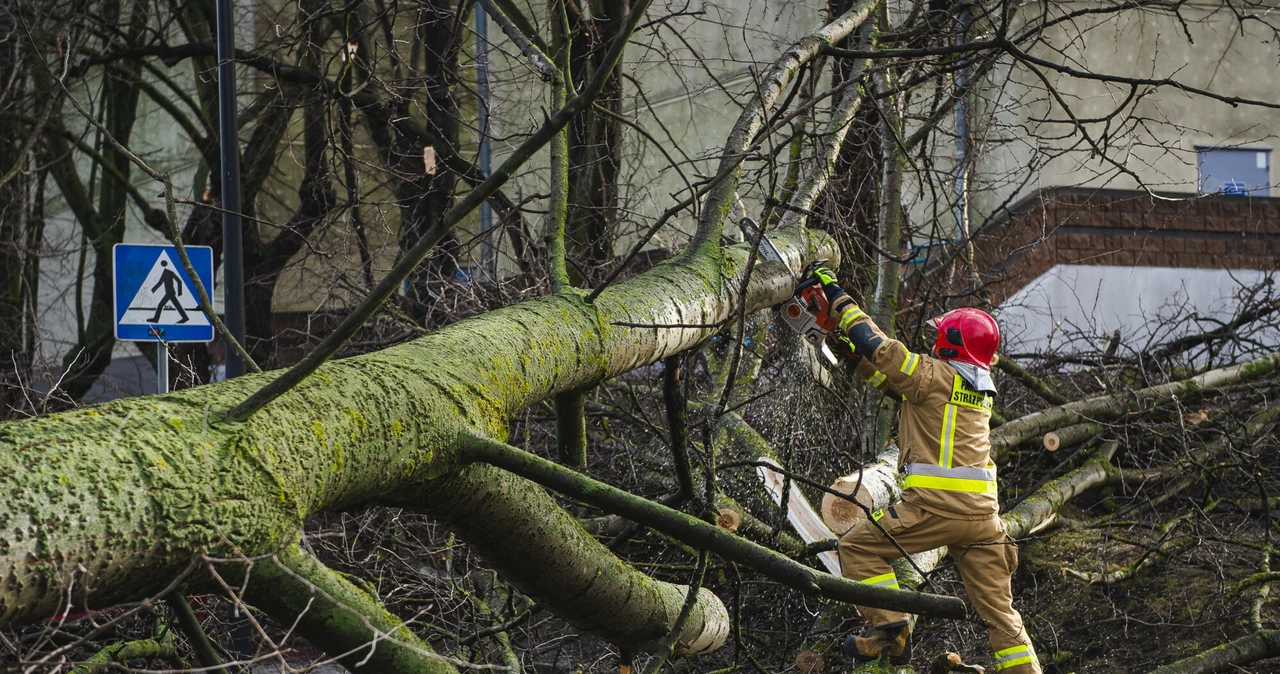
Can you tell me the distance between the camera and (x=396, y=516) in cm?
465

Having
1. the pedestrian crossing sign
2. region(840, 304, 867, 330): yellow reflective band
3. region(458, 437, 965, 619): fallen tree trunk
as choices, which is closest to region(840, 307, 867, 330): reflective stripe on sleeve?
region(840, 304, 867, 330): yellow reflective band

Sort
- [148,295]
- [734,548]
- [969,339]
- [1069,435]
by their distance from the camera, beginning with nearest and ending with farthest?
[734,548] < [969,339] < [1069,435] < [148,295]

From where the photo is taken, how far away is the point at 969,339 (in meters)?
4.44

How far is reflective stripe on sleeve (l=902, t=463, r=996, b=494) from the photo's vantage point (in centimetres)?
434

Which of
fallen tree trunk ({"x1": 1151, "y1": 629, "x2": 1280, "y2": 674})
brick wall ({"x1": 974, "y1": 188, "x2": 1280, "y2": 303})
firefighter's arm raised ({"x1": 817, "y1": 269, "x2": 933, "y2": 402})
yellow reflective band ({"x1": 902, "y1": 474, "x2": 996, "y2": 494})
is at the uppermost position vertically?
brick wall ({"x1": 974, "y1": 188, "x2": 1280, "y2": 303})

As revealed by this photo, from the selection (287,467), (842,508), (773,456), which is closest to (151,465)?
(287,467)

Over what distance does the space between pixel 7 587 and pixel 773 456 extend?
162 inches

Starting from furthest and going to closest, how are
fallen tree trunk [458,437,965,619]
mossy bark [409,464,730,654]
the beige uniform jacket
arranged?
the beige uniform jacket → mossy bark [409,464,730,654] → fallen tree trunk [458,437,965,619]

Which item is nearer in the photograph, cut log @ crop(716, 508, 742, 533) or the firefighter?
the firefighter

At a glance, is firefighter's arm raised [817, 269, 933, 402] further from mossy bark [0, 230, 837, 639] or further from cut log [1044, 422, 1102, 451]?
cut log [1044, 422, 1102, 451]

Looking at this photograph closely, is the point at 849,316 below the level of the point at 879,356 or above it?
above

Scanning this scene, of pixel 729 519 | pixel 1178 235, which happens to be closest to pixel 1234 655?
pixel 729 519

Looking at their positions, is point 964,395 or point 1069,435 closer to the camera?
point 964,395

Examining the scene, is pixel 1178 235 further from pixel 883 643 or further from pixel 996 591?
pixel 883 643
